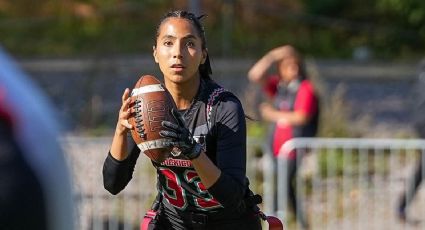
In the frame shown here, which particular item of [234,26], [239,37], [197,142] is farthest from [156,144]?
[234,26]

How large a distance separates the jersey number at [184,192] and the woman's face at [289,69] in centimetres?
521

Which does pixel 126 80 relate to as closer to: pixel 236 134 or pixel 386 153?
pixel 386 153

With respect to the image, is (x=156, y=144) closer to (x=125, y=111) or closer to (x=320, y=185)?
(x=125, y=111)

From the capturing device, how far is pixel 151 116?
3.96 m

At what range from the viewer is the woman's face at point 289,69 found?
9695 mm

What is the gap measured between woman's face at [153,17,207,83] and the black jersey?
0.40ft

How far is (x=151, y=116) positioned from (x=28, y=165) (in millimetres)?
2159

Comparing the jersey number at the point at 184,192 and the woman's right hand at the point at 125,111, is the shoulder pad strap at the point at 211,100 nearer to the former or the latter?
the jersey number at the point at 184,192

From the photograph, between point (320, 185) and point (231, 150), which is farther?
point (320, 185)

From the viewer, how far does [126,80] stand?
22.7 meters

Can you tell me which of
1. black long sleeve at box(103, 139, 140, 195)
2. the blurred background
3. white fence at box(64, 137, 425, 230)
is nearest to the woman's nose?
black long sleeve at box(103, 139, 140, 195)

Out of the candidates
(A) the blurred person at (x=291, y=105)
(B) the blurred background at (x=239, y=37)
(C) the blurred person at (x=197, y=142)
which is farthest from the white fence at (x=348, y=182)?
(B) the blurred background at (x=239, y=37)

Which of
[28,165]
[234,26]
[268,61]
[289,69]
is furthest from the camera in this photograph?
[234,26]

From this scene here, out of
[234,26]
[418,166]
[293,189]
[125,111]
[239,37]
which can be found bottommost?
[293,189]
